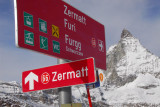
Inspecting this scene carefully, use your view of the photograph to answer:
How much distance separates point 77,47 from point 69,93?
42.0 inches

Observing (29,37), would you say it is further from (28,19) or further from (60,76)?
(60,76)

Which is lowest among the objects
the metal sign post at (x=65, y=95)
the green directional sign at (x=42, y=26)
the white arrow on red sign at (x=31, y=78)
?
the metal sign post at (x=65, y=95)

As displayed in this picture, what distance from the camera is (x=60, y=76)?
5.89 metres

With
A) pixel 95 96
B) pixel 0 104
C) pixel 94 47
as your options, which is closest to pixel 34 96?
pixel 0 104

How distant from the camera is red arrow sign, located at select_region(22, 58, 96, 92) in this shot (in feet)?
18.0

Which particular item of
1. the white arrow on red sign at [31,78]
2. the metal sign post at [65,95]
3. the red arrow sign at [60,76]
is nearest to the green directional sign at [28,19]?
the red arrow sign at [60,76]

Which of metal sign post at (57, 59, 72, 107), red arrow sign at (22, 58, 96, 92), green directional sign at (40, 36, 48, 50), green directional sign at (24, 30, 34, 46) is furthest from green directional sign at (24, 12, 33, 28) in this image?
metal sign post at (57, 59, 72, 107)

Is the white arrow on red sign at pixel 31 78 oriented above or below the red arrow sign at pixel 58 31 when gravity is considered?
below

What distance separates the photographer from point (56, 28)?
19.1ft

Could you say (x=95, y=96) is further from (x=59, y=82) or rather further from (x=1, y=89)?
(x=59, y=82)

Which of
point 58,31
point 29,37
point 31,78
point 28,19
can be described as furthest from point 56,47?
point 31,78

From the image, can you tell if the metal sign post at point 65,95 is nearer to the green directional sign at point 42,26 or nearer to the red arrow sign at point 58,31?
the red arrow sign at point 58,31

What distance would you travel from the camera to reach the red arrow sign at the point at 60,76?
5.50 m

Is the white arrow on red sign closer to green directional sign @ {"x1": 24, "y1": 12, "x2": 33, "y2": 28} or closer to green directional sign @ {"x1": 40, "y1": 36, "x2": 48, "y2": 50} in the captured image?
green directional sign @ {"x1": 40, "y1": 36, "x2": 48, "y2": 50}
